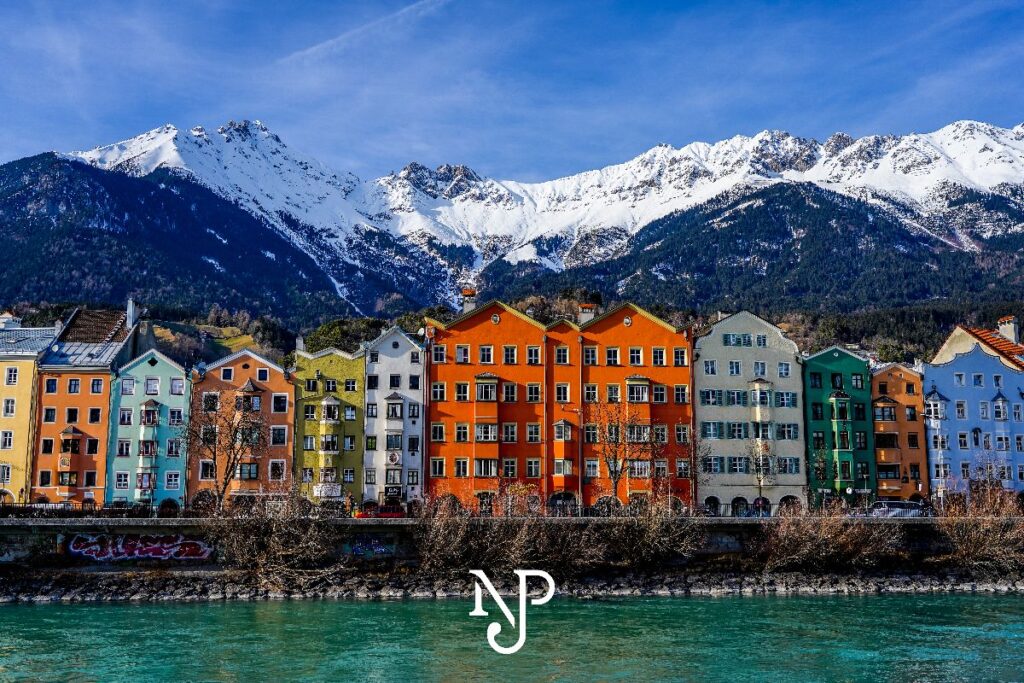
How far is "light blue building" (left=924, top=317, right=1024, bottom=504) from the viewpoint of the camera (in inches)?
3465

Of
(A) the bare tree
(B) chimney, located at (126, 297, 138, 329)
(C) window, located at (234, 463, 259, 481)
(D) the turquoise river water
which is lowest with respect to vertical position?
(D) the turquoise river water

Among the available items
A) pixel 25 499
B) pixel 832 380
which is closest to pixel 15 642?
pixel 25 499

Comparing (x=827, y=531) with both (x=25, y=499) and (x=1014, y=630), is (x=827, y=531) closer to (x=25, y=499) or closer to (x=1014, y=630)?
(x=1014, y=630)

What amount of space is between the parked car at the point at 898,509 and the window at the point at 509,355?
29484 millimetres

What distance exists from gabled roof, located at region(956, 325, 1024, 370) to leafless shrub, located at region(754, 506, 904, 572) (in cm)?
3430

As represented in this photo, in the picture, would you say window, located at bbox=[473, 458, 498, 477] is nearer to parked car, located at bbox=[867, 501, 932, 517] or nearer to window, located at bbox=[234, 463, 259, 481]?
window, located at bbox=[234, 463, 259, 481]

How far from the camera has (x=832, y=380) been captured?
8669cm

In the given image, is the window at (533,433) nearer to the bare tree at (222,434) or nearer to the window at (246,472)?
the bare tree at (222,434)

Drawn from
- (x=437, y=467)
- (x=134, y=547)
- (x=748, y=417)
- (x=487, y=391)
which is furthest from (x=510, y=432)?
(x=134, y=547)

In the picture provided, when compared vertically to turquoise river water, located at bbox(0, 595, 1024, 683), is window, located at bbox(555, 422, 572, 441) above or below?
above

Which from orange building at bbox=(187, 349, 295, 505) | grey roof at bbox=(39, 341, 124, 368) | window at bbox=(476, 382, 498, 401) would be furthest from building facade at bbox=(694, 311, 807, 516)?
grey roof at bbox=(39, 341, 124, 368)

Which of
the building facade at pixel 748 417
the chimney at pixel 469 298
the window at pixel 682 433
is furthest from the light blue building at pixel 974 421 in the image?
the chimney at pixel 469 298

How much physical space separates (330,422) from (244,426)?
6.78 meters

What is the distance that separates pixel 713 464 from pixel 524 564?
929 inches
